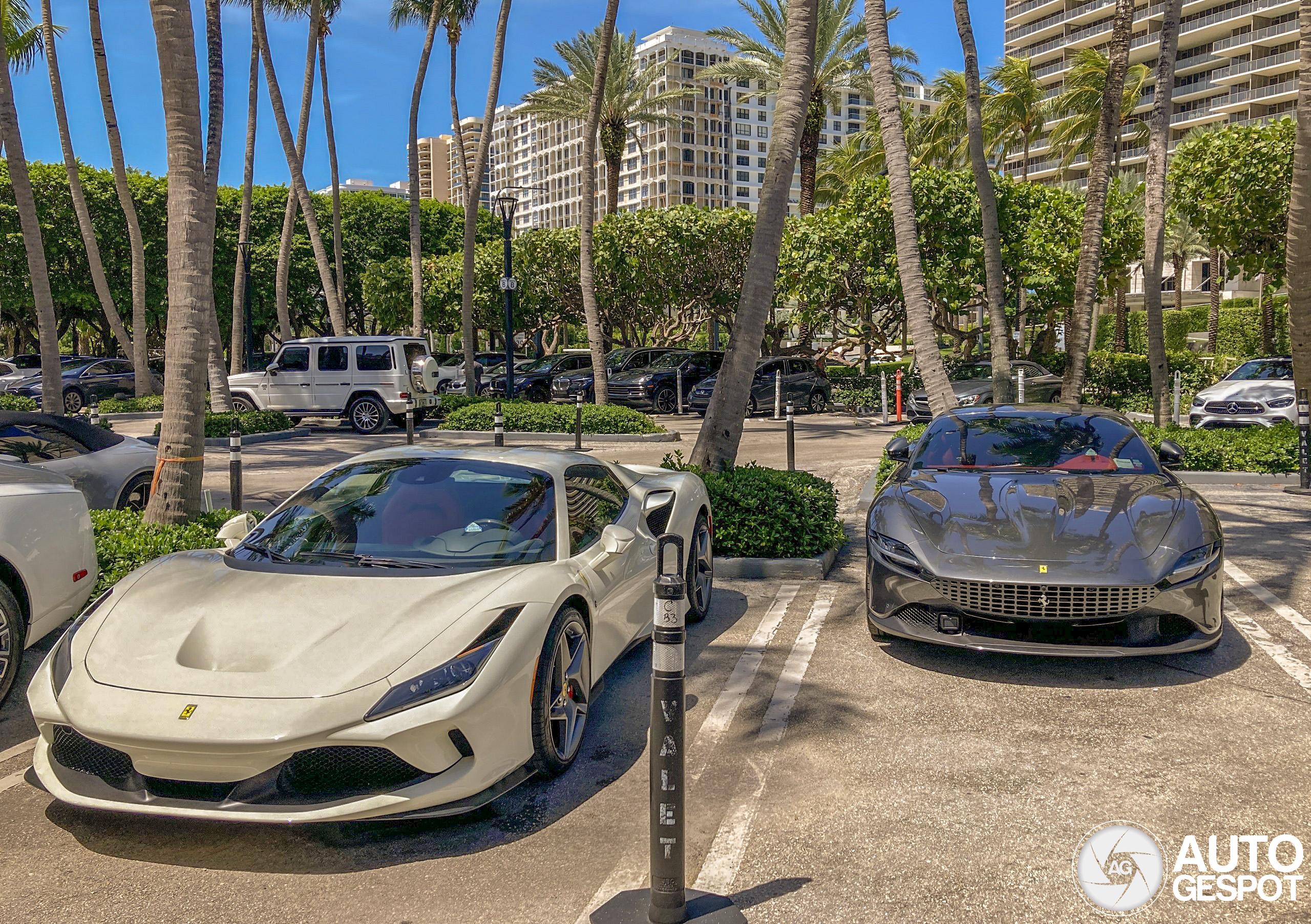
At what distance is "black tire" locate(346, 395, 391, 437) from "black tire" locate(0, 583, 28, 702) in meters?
16.3

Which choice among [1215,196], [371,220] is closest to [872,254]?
[1215,196]

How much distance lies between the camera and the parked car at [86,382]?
96.7ft

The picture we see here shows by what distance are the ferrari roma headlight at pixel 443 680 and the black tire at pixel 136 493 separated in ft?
20.8

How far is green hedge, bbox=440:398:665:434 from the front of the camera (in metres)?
19.7

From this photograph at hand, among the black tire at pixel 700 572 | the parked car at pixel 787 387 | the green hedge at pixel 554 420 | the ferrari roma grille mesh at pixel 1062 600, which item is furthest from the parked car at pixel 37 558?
the parked car at pixel 787 387

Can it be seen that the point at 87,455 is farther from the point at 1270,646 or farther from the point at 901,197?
the point at 901,197

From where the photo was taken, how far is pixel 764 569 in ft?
26.0

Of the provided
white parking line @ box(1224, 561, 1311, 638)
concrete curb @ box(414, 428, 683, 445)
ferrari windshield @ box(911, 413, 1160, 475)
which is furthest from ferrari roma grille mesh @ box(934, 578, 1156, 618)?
concrete curb @ box(414, 428, 683, 445)

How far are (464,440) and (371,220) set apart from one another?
36.5 metres

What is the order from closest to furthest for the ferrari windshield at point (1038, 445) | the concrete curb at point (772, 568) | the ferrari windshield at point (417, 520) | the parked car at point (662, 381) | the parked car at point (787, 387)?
the ferrari windshield at point (417, 520)
the ferrari windshield at point (1038, 445)
the concrete curb at point (772, 568)
the parked car at point (787, 387)
the parked car at point (662, 381)

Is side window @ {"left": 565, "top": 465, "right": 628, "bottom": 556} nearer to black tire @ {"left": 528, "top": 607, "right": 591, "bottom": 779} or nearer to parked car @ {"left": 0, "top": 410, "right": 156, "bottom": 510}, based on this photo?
black tire @ {"left": 528, "top": 607, "right": 591, "bottom": 779}

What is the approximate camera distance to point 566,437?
19359mm

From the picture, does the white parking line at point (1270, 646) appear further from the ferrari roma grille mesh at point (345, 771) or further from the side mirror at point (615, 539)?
the ferrari roma grille mesh at point (345, 771)

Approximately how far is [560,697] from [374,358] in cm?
1801
